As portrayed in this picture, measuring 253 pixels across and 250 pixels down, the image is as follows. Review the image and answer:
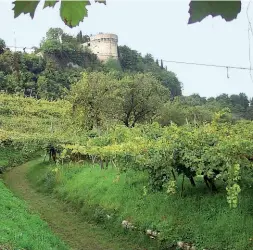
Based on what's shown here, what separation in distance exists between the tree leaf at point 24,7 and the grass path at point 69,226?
352 inches

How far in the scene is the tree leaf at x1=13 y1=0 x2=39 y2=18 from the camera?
65 cm

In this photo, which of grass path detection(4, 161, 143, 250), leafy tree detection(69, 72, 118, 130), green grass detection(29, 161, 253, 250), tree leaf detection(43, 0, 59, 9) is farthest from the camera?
leafy tree detection(69, 72, 118, 130)

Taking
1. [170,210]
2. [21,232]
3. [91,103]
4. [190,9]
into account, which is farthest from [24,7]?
[91,103]

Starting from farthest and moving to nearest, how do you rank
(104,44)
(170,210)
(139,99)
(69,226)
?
(104,44), (139,99), (69,226), (170,210)

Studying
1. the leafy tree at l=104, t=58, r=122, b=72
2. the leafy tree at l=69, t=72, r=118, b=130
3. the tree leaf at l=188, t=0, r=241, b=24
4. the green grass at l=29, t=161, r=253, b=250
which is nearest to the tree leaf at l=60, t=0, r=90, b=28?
the tree leaf at l=188, t=0, r=241, b=24

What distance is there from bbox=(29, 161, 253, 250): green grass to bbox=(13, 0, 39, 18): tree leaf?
7358 millimetres

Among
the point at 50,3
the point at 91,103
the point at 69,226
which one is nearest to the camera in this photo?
the point at 50,3

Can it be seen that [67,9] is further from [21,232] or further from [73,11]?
[21,232]

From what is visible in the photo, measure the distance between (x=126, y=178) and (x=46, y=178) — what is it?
6.25 meters

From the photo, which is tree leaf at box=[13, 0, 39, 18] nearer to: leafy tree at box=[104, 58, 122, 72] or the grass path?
the grass path

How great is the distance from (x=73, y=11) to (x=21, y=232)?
7.32 meters

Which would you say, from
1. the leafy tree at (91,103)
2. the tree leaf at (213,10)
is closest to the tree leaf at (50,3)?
the tree leaf at (213,10)

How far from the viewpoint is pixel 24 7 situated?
660 mm

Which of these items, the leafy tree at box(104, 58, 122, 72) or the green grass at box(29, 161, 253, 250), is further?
the leafy tree at box(104, 58, 122, 72)
